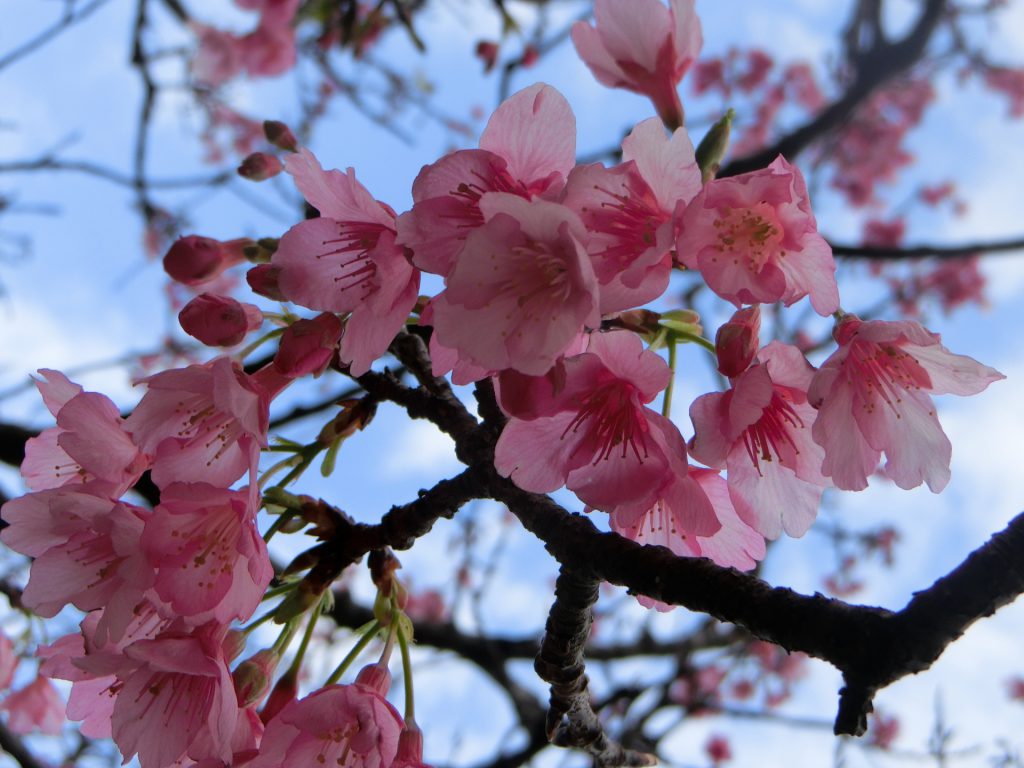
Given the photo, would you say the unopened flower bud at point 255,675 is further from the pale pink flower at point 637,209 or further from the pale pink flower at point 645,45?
the pale pink flower at point 645,45

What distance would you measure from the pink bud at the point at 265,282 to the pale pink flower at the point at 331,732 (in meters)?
0.60

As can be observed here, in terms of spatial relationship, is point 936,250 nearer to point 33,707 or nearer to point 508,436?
point 508,436

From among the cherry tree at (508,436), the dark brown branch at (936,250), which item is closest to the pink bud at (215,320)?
the cherry tree at (508,436)

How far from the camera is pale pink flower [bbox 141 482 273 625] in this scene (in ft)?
3.64

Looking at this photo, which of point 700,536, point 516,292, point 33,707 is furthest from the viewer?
point 33,707

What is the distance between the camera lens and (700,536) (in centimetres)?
120

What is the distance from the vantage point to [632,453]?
1.19m

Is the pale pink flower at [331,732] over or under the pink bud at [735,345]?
under

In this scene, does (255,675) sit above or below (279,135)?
below

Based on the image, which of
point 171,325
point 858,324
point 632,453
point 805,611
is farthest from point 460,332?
point 171,325

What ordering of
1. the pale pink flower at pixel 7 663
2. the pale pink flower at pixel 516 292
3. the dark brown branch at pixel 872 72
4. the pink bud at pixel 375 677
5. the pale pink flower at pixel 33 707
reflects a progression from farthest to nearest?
the dark brown branch at pixel 872 72 → the pale pink flower at pixel 33 707 → the pale pink flower at pixel 7 663 → the pink bud at pixel 375 677 → the pale pink flower at pixel 516 292

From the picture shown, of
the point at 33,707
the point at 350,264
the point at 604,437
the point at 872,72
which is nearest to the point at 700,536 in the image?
the point at 604,437

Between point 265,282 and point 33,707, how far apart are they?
81.8 inches

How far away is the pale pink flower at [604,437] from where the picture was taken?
3.71ft
